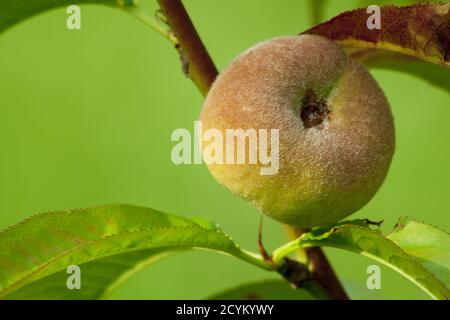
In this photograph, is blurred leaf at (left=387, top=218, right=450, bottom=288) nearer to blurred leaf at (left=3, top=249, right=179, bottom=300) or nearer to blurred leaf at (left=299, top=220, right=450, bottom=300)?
blurred leaf at (left=299, top=220, right=450, bottom=300)

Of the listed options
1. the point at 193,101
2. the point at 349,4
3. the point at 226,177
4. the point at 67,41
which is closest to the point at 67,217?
the point at 226,177

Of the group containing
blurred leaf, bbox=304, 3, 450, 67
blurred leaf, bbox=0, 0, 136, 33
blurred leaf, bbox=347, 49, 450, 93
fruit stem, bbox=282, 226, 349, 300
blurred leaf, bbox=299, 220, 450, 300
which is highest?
blurred leaf, bbox=0, 0, 136, 33

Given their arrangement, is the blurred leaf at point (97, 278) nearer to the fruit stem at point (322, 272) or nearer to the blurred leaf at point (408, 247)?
the fruit stem at point (322, 272)

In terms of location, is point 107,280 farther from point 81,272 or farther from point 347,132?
point 347,132
